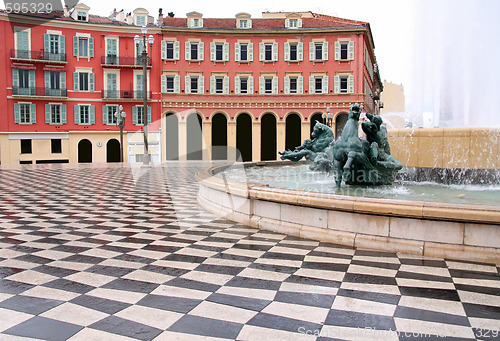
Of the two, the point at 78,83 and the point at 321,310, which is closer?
the point at 321,310

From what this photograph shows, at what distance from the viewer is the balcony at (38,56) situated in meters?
36.3

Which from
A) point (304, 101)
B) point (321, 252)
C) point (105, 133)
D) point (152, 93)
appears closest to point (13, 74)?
point (105, 133)

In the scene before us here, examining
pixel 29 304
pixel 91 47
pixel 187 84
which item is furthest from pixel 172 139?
pixel 29 304

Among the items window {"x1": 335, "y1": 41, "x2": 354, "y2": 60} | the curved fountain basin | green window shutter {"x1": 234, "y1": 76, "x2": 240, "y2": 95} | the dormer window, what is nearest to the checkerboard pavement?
the curved fountain basin

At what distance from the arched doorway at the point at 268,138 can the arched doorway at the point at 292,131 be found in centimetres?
128

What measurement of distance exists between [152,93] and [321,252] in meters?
36.1

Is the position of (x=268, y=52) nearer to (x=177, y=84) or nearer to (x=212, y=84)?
(x=212, y=84)

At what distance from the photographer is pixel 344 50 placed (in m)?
40.2

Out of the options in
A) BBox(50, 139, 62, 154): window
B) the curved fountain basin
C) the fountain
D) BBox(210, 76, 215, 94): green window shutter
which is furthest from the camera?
BBox(210, 76, 215, 94): green window shutter

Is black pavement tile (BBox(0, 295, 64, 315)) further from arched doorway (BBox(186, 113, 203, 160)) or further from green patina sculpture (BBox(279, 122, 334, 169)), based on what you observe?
arched doorway (BBox(186, 113, 203, 160))

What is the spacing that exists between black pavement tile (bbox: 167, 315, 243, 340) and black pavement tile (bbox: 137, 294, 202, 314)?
0.22 metres

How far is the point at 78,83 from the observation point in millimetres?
38594

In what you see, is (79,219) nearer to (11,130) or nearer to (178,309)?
(178,309)

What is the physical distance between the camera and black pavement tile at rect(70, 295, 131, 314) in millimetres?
3984
